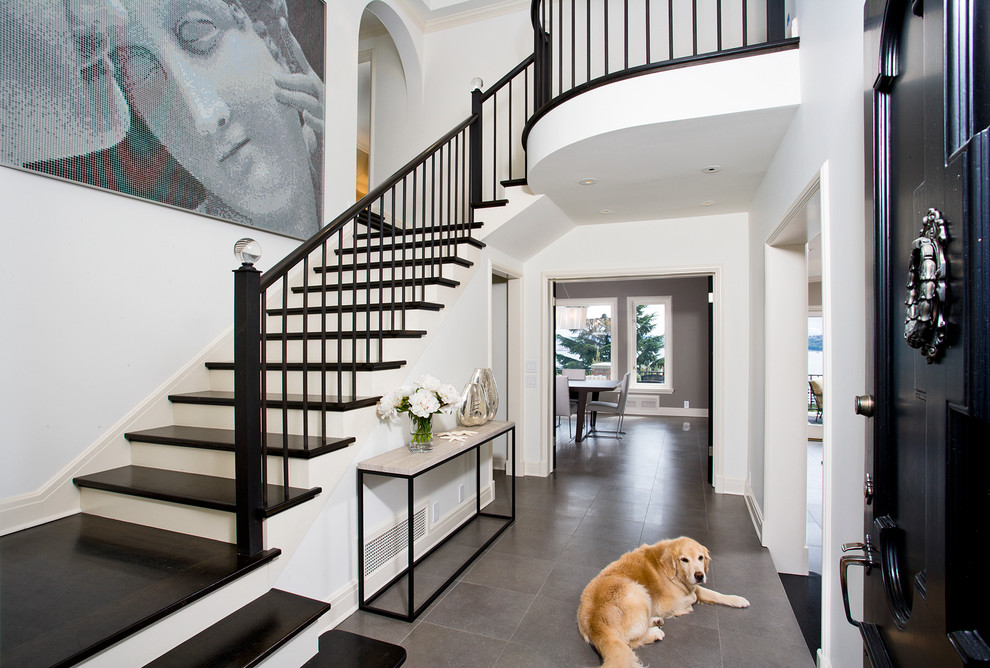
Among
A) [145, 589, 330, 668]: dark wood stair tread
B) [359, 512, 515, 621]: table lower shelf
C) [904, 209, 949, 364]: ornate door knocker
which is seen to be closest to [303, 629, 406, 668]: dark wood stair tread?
[145, 589, 330, 668]: dark wood stair tread

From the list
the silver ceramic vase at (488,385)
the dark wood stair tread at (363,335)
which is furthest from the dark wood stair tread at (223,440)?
the silver ceramic vase at (488,385)

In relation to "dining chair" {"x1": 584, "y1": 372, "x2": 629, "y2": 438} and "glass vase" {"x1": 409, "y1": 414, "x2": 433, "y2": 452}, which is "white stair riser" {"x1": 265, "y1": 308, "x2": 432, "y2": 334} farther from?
"dining chair" {"x1": 584, "y1": 372, "x2": 629, "y2": 438}

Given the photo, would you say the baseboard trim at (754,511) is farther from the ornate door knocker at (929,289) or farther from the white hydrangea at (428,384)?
the ornate door knocker at (929,289)

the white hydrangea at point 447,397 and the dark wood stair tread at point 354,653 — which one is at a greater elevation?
the white hydrangea at point 447,397

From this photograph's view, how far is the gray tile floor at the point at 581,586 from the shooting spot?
217 cm

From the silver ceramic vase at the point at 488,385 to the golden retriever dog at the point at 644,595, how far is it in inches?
53.0

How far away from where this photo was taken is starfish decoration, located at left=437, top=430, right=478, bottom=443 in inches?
120

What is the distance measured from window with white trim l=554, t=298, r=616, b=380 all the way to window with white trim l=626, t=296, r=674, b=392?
0.36 metres

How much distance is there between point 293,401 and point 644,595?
189 centimetres

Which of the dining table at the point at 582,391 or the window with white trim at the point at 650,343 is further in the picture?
the window with white trim at the point at 650,343

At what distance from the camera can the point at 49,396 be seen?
223cm

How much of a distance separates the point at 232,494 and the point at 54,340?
1110 millimetres

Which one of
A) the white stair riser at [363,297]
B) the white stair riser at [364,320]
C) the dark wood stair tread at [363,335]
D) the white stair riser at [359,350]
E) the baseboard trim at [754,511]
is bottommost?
the baseboard trim at [754,511]

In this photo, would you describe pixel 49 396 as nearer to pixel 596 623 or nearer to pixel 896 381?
pixel 596 623
